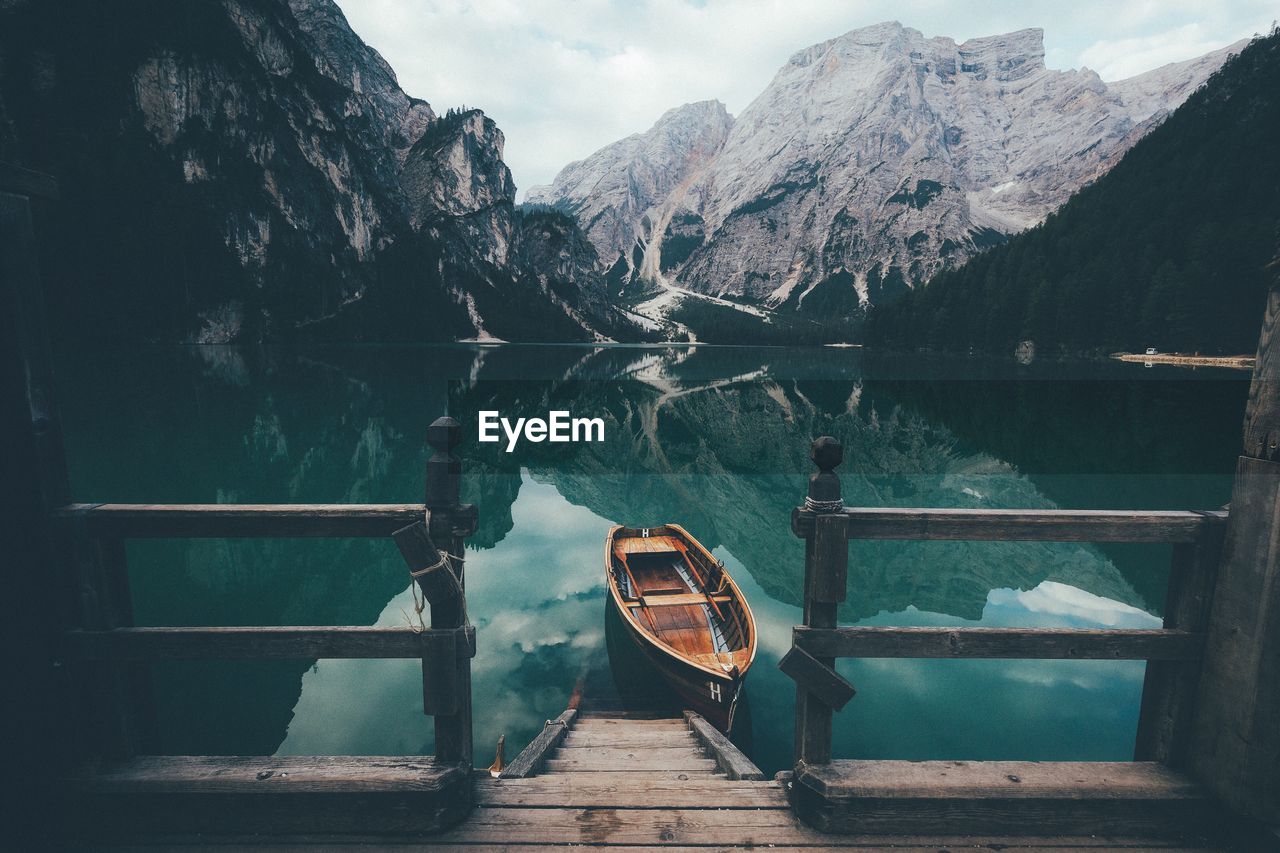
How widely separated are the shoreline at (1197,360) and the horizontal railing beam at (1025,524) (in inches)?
4039

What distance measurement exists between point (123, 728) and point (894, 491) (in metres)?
31.4

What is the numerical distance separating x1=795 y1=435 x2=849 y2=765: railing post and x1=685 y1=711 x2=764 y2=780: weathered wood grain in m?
1.14

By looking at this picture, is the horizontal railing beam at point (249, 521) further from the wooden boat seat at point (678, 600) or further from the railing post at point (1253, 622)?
the wooden boat seat at point (678, 600)

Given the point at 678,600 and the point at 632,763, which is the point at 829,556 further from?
the point at 678,600

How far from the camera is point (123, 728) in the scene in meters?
4.86

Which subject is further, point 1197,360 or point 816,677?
point 1197,360

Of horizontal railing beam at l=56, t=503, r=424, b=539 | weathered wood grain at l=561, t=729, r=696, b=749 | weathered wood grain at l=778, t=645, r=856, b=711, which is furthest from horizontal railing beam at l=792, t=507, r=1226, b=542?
weathered wood grain at l=561, t=729, r=696, b=749

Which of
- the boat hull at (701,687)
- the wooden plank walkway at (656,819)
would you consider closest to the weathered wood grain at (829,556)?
the wooden plank walkway at (656,819)

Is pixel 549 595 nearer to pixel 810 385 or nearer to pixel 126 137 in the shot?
pixel 810 385

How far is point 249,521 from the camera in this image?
15.0 feet

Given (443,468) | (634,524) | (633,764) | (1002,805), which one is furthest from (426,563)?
(634,524)

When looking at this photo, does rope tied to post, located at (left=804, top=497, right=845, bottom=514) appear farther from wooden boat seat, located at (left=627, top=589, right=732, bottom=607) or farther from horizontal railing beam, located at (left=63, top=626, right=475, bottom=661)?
wooden boat seat, located at (left=627, top=589, right=732, bottom=607)

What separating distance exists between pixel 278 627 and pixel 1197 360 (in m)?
115

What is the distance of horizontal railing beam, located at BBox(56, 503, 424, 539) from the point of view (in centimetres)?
453
